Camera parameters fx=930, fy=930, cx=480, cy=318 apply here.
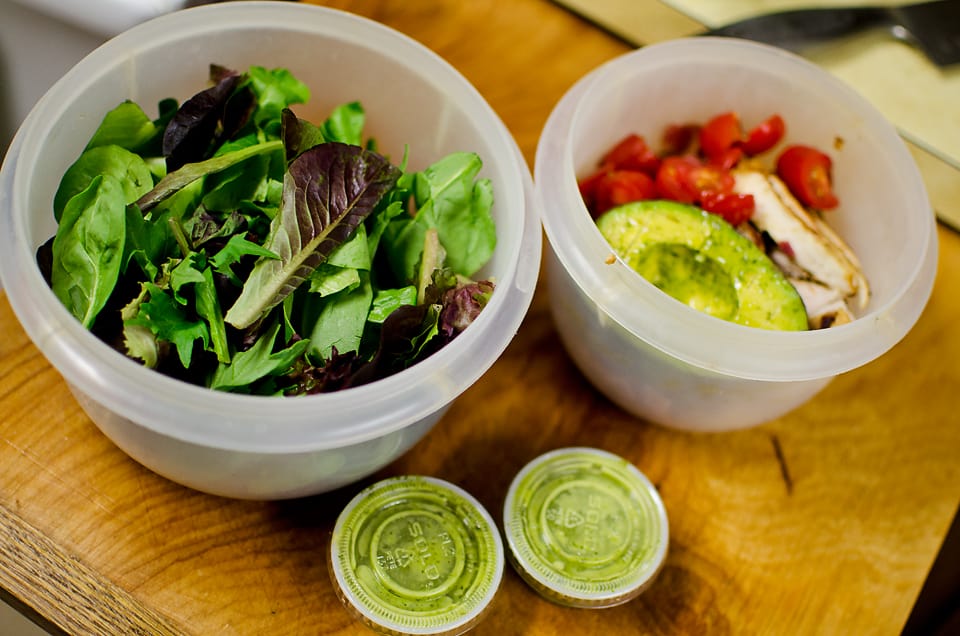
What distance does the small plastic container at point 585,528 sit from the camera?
30.6 inches

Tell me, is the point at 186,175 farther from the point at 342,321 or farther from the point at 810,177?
the point at 810,177

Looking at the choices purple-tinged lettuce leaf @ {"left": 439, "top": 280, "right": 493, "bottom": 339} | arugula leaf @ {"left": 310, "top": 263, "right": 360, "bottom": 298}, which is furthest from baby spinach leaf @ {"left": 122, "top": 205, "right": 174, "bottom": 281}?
purple-tinged lettuce leaf @ {"left": 439, "top": 280, "right": 493, "bottom": 339}

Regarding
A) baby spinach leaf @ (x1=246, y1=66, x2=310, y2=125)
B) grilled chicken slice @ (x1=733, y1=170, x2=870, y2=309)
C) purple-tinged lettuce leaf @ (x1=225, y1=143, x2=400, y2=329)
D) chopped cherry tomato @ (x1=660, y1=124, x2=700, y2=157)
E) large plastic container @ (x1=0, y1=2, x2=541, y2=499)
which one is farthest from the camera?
chopped cherry tomato @ (x1=660, y1=124, x2=700, y2=157)

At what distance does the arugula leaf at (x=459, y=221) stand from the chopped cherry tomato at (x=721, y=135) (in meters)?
0.34

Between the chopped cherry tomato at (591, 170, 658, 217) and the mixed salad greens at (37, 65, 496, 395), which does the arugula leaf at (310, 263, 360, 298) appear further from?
the chopped cherry tomato at (591, 170, 658, 217)

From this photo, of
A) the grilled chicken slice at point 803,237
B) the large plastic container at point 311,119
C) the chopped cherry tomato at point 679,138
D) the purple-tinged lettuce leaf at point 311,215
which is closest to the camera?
the large plastic container at point 311,119

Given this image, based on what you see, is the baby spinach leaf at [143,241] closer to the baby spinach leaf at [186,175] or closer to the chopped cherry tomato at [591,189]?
the baby spinach leaf at [186,175]

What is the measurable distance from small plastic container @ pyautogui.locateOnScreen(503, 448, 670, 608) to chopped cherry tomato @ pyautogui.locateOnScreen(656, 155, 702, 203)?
284mm

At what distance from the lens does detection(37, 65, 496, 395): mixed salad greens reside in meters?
0.70

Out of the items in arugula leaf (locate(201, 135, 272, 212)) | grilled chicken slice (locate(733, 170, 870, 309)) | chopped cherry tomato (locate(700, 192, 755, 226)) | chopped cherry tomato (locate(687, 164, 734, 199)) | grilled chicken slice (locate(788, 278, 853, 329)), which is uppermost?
arugula leaf (locate(201, 135, 272, 212))

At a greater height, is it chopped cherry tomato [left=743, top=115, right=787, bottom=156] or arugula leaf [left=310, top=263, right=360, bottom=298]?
arugula leaf [left=310, top=263, right=360, bottom=298]

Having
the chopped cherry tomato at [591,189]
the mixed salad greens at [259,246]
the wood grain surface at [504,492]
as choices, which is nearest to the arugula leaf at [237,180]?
the mixed salad greens at [259,246]

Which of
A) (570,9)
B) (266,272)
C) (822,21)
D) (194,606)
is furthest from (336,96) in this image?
(822,21)

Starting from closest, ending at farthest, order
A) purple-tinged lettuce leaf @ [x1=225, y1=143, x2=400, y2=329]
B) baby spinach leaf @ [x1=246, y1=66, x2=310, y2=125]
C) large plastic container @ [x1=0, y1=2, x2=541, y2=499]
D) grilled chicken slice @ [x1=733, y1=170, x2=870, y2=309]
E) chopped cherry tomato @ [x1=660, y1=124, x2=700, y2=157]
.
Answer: large plastic container @ [x1=0, y1=2, x2=541, y2=499]
purple-tinged lettuce leaf @ [x1=225, y1=143, x2=400, y2=329]
baby spinach leaf @ [x1=246, y1=66, x2=310, y2=125]
grilled chicken slice @ [x1=733, y1=170, x2=870, y2=309]
chopped cherry tomato @ [x1=660, y1=124, x2=700, y2=157]
